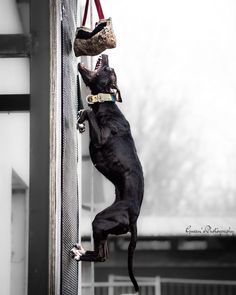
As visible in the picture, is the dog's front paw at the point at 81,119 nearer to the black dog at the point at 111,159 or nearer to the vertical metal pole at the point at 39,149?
the black dog at the point at 111,159

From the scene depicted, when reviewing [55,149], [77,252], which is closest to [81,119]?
[55,149]

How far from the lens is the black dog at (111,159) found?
2279mm

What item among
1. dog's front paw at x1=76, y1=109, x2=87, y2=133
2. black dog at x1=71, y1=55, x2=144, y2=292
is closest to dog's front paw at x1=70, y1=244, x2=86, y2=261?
black dog at x1=71, y1=55, x2=144, y2=292

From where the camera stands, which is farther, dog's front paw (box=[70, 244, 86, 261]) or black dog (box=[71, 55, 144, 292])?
dog's front paw (box=[70, 244, 86, 261])

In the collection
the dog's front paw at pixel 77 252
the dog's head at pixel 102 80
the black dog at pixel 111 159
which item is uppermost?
the dog's head at pixel 102 80

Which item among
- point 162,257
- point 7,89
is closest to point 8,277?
point 7,89

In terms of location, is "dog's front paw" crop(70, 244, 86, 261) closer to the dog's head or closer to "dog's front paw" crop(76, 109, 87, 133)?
"dog's front paw" crop(76, 109, 87, 133)

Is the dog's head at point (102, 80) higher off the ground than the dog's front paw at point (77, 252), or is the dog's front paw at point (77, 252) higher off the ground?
the dog's head at point (102, 80)

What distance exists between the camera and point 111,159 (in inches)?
90.8

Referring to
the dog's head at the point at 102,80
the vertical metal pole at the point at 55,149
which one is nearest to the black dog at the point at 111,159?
the dog's head at the point at 102,80

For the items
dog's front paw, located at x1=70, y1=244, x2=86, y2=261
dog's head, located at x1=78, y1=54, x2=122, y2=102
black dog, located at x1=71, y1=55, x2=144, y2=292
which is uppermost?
dog's head, located at x1=78, y1=54, x2=122, y2=102

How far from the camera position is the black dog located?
7.48 feet

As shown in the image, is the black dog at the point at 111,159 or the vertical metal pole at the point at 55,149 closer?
the black dog at the point at 111,159

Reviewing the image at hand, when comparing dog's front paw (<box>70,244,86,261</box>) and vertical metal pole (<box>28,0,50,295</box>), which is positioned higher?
vertical metal pole (<box>28,0,50,295</box>)
